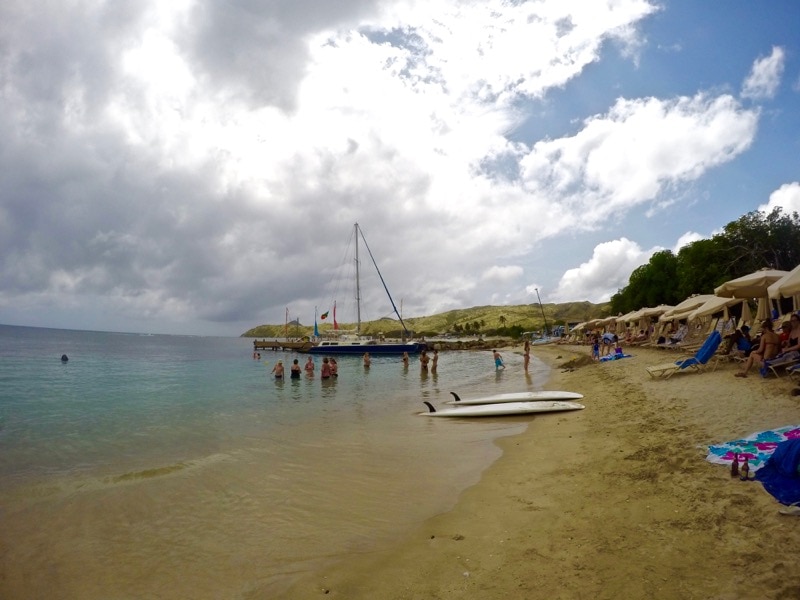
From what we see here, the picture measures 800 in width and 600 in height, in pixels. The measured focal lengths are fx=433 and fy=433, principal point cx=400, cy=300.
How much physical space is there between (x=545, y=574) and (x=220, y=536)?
435 centimetres

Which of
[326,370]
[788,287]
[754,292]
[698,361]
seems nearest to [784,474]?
[788,287]

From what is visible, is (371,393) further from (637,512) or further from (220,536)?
(637,512)

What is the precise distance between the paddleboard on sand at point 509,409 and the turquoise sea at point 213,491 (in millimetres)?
461

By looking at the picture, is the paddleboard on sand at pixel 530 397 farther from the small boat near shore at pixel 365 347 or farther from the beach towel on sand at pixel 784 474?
the small boat near shore at pixel 365 347

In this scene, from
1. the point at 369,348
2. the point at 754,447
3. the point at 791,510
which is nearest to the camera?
the point at 791,510

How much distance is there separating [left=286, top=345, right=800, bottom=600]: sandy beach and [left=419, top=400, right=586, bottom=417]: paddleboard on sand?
4782 mm

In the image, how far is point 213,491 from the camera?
7.91 metres

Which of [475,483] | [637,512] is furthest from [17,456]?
[637,512]

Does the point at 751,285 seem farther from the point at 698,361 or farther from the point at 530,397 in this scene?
the point at 530,397

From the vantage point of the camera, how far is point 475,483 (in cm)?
760

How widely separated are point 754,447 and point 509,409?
798 centimetres

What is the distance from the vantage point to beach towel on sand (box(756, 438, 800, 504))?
4473 millimetres

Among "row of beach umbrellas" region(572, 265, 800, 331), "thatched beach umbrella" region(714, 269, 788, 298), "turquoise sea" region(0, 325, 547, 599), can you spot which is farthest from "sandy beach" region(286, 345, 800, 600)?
"thatched beach umbrella" region(714, 269, 788, 298)

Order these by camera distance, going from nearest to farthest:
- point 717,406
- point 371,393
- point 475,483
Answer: point 475,483 < point 717,406 < point 371,393
